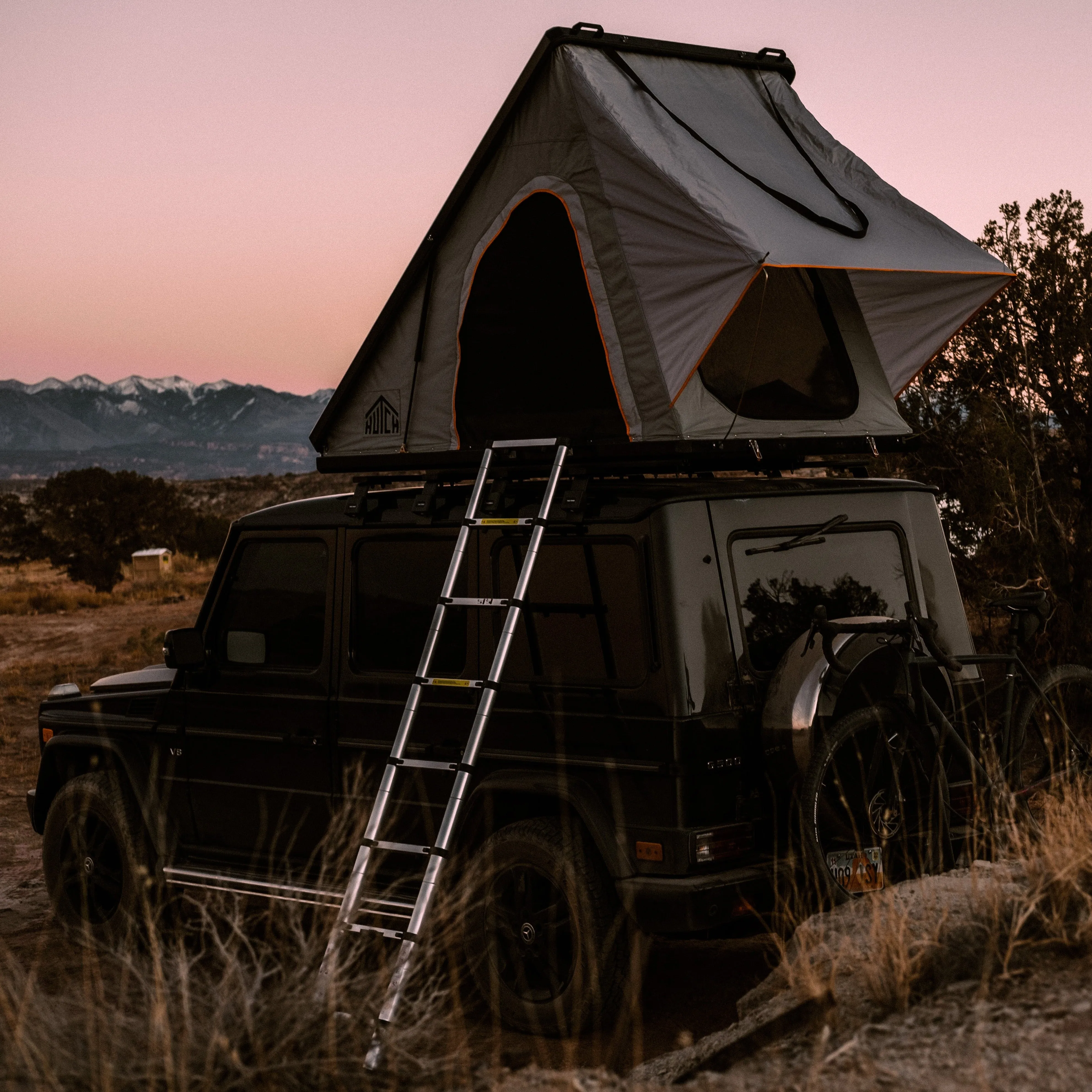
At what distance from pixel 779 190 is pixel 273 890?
367 cm

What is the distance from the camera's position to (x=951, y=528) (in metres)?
10.8

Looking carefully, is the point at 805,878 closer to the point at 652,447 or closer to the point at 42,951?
the point at 652,447

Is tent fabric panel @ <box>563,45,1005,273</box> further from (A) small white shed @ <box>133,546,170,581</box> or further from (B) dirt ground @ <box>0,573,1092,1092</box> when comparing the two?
(A) small white shed @ <box>133,546,170,581</box>

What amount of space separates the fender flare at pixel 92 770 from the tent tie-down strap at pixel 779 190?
380cm

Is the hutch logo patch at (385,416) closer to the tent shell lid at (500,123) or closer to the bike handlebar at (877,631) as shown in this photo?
the tent shell lid at (500,123)

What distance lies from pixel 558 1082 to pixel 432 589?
2.27m

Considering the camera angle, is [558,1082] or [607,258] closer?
[558,1082]

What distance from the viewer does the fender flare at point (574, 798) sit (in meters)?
4.67

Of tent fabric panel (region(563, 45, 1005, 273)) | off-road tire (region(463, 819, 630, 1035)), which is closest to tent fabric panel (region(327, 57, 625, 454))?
tent fabric panel (region(563, 45, 1005, 273))

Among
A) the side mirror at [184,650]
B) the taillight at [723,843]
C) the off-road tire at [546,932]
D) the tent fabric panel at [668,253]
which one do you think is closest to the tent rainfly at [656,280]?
the tent fabric panel at [668,253]

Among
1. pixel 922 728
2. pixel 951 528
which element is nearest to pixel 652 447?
pixel 922 728

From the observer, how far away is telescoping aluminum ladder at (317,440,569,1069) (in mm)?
4699

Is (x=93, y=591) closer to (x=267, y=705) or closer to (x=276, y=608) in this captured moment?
(x=276, y=608)

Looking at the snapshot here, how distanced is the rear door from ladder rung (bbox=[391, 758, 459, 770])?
68 centimetres
